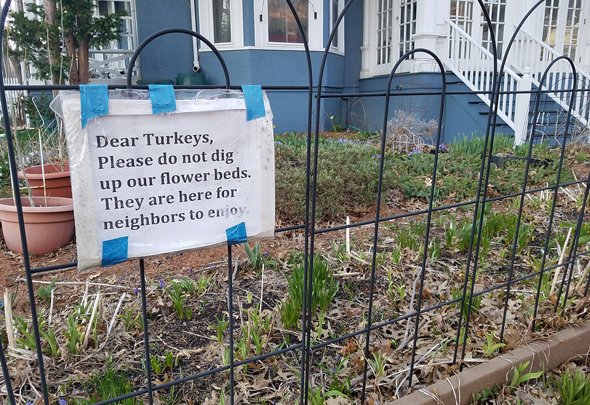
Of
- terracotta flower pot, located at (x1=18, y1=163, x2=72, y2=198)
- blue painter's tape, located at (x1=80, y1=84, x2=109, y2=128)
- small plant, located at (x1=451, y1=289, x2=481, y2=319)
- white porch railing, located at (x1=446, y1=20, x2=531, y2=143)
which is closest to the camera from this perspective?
blue painter's tape, located at (x1=80, y1=84, x2=109, y2=128)

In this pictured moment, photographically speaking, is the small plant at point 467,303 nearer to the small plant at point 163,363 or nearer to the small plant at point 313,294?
the small plant at point 313,294

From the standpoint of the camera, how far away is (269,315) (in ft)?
7.02

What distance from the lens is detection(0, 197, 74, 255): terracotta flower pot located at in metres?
3.26

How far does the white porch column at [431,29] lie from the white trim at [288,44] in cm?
199

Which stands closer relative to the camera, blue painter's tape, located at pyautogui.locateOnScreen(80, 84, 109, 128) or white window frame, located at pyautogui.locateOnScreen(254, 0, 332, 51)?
blue painter's tape, located at pyautogui.locateOnScreen(80, 84, 109, 128)

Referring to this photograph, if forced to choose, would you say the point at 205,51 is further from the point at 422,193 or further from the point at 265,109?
the point at 265,109

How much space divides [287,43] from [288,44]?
0.04 m

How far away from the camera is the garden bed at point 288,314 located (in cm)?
185

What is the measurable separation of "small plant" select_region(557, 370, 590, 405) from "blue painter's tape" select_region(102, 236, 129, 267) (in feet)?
6.10

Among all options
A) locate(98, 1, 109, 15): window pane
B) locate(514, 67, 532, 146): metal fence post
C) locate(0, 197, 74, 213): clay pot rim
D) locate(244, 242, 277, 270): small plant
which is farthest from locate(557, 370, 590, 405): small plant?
locate(98, 1, 109, 15): window pane

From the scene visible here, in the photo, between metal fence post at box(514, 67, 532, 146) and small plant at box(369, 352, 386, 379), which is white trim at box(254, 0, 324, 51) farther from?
small plant at box(369, 352, 386, 379)

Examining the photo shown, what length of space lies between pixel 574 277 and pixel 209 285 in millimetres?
2163

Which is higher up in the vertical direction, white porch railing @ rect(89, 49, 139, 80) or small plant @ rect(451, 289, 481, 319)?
white porch railing @ rect(89, 49, 139, 80)

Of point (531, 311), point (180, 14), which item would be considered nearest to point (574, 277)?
point (531, 311)
